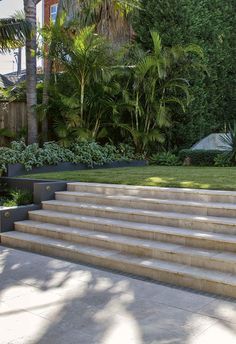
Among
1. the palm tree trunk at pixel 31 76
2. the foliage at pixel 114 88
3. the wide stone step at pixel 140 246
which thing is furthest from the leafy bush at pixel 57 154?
the wide stone step at pixel 140 246

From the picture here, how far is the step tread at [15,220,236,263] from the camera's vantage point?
453 cm

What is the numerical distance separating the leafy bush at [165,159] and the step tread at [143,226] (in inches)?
207

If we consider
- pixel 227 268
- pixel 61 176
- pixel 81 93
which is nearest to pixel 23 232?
pixel 61 176

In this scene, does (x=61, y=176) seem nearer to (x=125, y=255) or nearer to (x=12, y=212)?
(x=12, y=212)

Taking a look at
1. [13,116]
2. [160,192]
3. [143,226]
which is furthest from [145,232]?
[13,116]

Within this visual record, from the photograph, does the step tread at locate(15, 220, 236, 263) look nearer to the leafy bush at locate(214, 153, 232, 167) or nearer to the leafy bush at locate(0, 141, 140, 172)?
the leafy bush at locate(0, 141, 140, 172)

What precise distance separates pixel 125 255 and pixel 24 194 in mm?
3033

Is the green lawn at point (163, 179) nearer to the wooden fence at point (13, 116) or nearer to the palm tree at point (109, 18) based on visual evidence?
the wooden fence at point (13, 116)

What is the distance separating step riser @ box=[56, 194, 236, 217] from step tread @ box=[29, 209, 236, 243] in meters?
0.38

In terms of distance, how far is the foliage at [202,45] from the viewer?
39.9 feet

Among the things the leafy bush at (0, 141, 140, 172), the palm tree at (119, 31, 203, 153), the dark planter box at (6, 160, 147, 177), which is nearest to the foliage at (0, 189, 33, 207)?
the dark planter box at (6, 160, 147, 177)

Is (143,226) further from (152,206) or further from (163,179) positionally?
(163,179)

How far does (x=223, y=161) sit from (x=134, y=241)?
6009mm

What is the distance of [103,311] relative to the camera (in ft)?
12.0
